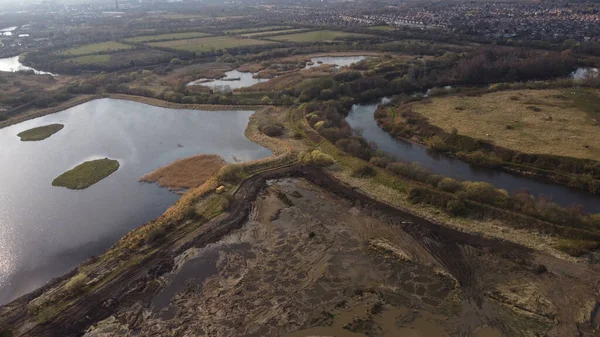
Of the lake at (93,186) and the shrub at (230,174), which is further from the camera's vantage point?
the shrub at (230,174)

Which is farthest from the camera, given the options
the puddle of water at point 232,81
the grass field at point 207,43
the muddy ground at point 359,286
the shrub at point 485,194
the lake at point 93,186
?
the grass field at point 207,43

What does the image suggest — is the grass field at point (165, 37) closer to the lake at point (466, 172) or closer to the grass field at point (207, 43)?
the grass field at point (207, 43)

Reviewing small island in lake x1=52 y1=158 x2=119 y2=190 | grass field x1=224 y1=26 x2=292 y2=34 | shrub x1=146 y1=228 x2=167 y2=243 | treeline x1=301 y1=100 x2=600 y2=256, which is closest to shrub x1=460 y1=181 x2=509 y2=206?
treeline x1=301 y1=100 x2=600 y2=256

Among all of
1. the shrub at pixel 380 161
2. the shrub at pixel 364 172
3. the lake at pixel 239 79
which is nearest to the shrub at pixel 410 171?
the shrub at pixel 380 161

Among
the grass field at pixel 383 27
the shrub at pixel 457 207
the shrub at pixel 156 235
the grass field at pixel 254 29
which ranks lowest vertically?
the shrub at pixel 156 235

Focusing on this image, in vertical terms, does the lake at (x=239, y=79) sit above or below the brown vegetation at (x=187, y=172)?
above

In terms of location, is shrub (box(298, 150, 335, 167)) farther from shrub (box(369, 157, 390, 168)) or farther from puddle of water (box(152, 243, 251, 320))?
puddle of water (box(152, 243, 251, 320))

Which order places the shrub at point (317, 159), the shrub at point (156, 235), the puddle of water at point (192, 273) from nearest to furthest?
the puddle of water at point (192, 273) < the shrub at point (156, 235) < the shrub at point (317, 159)
